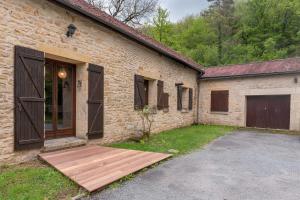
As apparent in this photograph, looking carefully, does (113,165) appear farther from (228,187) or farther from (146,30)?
(146,30)

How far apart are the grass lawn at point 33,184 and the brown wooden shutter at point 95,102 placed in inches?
82.4

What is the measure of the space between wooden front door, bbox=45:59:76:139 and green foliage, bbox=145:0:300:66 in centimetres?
1696

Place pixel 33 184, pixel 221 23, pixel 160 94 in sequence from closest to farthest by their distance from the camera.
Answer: pixel 33 184, pixel 160 94, pixel 221 23

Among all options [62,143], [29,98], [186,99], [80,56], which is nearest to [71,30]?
[80,56]

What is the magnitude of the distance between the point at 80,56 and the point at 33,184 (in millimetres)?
3469

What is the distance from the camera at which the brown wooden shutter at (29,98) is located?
4586 millimetres

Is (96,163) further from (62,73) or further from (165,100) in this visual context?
(165,100)

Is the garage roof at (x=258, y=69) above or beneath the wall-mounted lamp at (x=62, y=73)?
above

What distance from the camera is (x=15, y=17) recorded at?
4598mm

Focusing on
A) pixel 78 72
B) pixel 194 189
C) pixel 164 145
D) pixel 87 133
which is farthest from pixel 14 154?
pixel 164 145

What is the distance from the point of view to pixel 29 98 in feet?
15.7

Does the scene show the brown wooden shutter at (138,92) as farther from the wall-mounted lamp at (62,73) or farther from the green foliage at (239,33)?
the green foliage at (239,33)

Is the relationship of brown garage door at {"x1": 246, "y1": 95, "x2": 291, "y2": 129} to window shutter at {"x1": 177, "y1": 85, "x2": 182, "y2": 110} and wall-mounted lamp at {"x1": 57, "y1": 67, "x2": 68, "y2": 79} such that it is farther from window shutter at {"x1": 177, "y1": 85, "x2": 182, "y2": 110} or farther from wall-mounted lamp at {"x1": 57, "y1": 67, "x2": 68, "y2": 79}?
wall-mounted lamp at {"x1": 57, "y1": 67, "x2": 68, "y2": 79}

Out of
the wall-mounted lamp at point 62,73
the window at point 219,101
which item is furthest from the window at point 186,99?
the wall-mounted lamp at point 62,73
